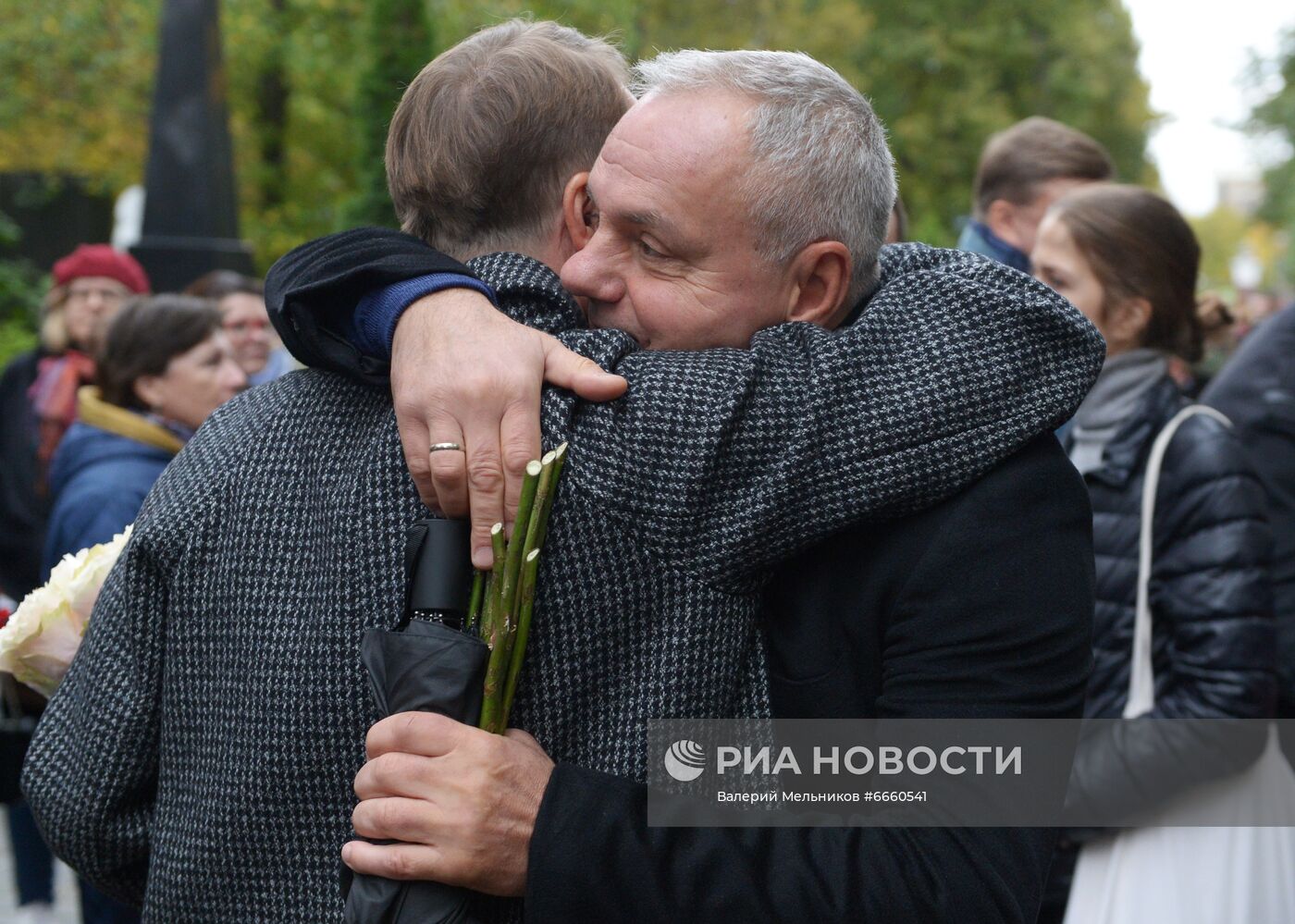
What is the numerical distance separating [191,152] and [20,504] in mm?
3313

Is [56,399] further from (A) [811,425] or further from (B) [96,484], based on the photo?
(A) [811,425]

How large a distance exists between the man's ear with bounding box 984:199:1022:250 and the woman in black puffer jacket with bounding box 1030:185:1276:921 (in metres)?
1.46

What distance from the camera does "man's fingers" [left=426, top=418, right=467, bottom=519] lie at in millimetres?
1596

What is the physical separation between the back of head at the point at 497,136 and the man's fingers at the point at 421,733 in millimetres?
703

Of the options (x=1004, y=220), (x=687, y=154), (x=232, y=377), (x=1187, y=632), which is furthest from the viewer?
(x=1004, y=220)

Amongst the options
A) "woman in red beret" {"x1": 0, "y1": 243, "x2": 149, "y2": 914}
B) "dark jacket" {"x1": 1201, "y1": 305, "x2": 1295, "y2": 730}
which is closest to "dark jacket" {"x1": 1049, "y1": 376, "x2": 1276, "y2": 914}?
"dark jacket" {"x1": 1201, "y1": 305, "x2": 1295, "y2": 730}

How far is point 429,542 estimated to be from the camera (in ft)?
5.31

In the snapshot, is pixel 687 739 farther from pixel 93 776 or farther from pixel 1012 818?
pixel 93 776

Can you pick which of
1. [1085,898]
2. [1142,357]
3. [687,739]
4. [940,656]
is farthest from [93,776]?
[1142,357]

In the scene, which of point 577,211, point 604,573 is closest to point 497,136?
point 577,211

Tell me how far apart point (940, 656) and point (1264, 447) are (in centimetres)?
232

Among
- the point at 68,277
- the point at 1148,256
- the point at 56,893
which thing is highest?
the point at 1148,256

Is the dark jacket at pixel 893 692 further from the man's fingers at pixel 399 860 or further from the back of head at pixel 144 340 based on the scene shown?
the back of head at pixel 144 340

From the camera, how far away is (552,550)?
5.35 feet
